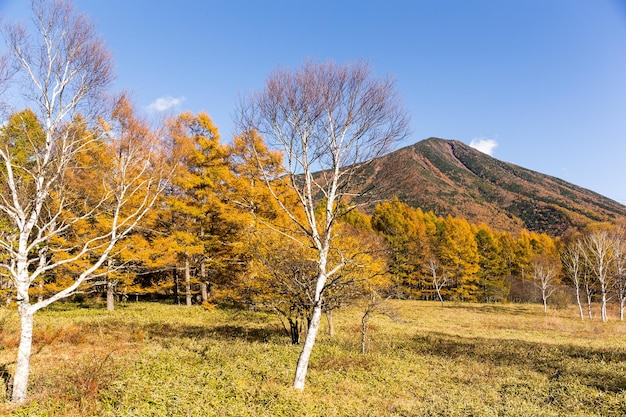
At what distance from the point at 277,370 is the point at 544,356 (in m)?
12.0

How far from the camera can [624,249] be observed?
30828mm

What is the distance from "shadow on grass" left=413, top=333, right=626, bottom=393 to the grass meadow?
6 cm

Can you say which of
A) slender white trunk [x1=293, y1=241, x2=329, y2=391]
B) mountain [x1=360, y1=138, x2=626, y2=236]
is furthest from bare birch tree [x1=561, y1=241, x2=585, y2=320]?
slender white trunk [x1=293, y1=241, x2=329, y2=391]

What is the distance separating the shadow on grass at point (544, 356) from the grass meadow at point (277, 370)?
6 cm

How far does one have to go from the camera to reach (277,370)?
31.6 ft

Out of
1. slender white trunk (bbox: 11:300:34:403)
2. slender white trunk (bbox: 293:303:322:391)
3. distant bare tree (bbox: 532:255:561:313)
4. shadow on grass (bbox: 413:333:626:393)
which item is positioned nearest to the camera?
slender white trunk (bbox: 11:300:34:403)

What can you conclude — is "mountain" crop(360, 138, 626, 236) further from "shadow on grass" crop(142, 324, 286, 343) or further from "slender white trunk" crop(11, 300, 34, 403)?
"slender white trunk" crop(11, 300, 34, 403)

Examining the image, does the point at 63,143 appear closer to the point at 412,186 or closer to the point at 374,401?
the point at 412,186

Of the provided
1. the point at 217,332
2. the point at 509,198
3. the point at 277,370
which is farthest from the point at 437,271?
the point at 509,198

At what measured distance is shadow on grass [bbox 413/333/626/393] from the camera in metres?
11.2

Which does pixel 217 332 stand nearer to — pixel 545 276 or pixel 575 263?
pixel 575 263

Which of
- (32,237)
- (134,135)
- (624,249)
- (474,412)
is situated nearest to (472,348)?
(474,412)

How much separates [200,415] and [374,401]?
4.27 m

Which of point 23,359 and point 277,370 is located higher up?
point 23,359
